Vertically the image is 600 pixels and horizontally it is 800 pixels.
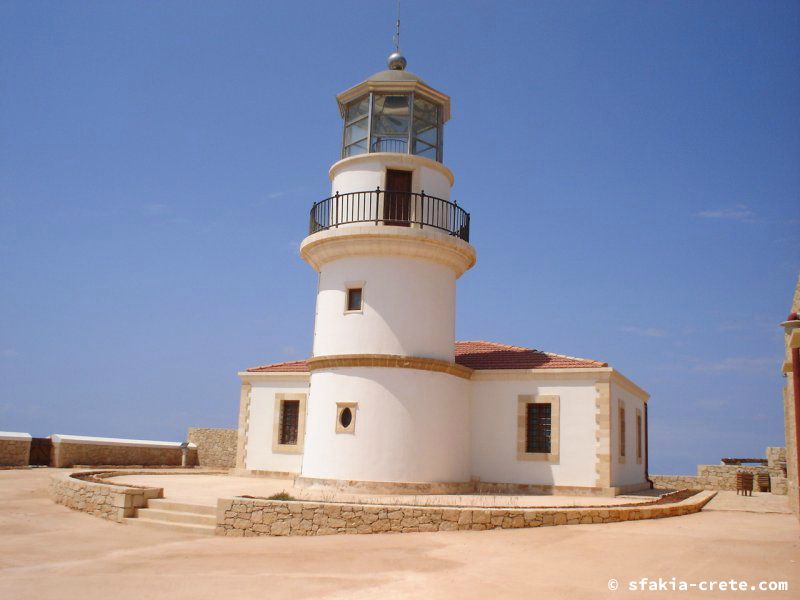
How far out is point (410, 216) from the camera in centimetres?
1639

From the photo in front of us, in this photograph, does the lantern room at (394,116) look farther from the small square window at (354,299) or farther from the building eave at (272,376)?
the building eave at (272,376)

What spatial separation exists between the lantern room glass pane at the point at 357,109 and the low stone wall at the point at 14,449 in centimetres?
1294

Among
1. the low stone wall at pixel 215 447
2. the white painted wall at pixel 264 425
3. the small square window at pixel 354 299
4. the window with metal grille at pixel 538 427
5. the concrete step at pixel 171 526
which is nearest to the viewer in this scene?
the concrete step at pixel 171 526

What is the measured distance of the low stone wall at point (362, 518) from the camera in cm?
1088

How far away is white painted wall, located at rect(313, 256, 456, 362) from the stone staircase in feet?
16.2

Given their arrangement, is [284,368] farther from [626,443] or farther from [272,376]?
[626,443]

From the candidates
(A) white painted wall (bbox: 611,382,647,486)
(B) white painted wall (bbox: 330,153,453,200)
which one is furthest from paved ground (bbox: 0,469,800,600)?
(B) white painted wall (bbox: 330,153,453,200)

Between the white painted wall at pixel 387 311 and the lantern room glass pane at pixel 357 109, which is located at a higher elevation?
the lantern room glass pane at pixel 357 109

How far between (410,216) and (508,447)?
18.9 ft

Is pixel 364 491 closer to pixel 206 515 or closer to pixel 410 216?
pixel 206 515

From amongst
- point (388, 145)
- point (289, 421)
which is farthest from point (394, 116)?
point (289, 421)

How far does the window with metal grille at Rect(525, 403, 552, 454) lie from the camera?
16812 millimetres

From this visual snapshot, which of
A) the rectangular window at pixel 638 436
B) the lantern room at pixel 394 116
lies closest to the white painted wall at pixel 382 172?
the lantern room at pixel 394 116

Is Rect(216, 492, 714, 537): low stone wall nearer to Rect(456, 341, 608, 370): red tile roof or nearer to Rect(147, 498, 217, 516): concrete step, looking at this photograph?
Rect(147, 498, 217, 516): concrete step
